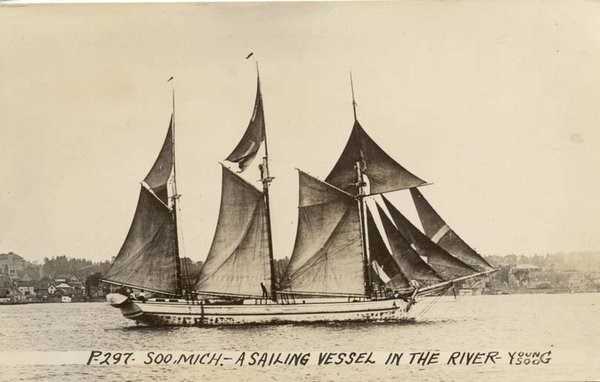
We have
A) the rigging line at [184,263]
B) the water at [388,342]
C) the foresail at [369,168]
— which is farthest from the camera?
the rigging line at [184,263]

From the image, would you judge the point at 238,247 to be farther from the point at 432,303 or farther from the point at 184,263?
the point at 432,303

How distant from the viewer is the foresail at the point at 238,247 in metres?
3.28

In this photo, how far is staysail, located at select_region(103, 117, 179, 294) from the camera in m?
3.19

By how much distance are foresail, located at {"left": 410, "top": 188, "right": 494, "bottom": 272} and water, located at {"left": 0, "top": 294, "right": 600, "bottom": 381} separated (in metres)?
0.16

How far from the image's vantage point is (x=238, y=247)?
3.37m

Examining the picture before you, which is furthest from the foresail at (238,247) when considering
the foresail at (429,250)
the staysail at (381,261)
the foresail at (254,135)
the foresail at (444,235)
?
the foresail at (444,235)

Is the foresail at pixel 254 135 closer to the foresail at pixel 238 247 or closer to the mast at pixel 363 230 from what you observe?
the foresail at pixel 238 247

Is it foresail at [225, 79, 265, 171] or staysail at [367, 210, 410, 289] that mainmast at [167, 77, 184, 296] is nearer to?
foresail at [225, 79, 265, 171]

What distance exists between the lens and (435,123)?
3.20m

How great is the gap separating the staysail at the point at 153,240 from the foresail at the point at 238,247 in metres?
0.18

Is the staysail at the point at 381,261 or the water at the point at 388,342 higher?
the staysail at the point at 381,261

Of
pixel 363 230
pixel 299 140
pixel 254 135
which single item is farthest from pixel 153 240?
pixel 363 230

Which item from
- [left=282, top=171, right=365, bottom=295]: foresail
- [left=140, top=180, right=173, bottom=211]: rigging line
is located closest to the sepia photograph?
[left=140, top=180, right=173, bottom=211]: rigging line

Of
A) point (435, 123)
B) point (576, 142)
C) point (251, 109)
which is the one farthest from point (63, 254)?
point (576, 142)
